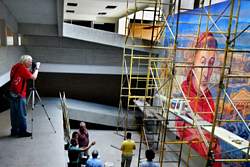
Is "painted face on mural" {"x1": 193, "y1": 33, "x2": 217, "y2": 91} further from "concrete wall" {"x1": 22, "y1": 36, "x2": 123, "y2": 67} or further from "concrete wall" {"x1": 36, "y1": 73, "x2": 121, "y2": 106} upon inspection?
"concrete wall" {"x1": 36, "y1": 73, "x2": 121, "y2": 106}

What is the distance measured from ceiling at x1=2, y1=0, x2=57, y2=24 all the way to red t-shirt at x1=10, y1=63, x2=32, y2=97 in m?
2.40

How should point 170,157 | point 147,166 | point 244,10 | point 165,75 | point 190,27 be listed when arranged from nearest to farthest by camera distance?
1. point 147,166
2. point 244,10
3. point 190,27
4. point 170,157
5. point 165,75

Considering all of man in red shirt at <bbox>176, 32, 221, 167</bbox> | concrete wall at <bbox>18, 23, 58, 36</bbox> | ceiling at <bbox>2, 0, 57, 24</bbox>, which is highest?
ceiling at <bbox>2, 0, 57, 24</bbox>

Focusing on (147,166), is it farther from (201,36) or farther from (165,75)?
(165,75)

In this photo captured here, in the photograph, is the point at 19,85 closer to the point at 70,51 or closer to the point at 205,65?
the point at 205,65

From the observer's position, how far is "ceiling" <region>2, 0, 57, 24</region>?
6.56 metres

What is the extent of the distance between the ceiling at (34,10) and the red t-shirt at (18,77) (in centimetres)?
240

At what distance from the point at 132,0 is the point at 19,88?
4.29m

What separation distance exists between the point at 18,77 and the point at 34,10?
333 cm

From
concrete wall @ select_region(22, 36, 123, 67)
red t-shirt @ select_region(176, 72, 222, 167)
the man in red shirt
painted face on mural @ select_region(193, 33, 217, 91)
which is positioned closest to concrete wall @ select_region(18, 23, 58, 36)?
concrete wall @ select_region(22, 36, 123, 67)

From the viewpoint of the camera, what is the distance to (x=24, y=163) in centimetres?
415

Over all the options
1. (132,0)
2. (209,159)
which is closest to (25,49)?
(132,0)

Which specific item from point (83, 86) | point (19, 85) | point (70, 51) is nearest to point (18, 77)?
point (19, 85)

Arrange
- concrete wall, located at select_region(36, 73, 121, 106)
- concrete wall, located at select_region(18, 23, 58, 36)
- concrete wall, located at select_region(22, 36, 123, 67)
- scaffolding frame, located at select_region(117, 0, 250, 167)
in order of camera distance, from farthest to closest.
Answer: concrete wall, located at select_region(36, 73, 121, 106) < concrete wall, located at select_region(22, 36, 123, 67) < concrete wall, located at select_region(18, 23, 58, 36) < scaffolding frame, located at select_region(117, 0, 250, 167)
